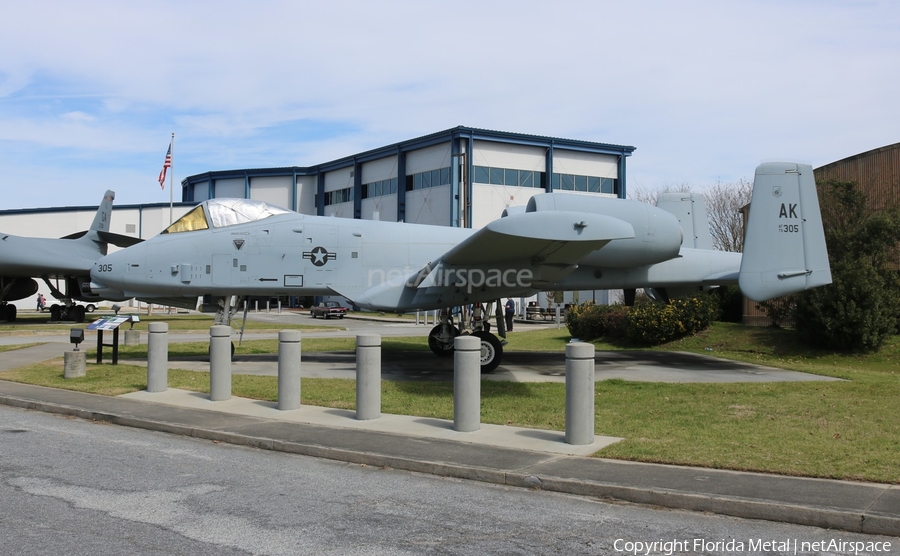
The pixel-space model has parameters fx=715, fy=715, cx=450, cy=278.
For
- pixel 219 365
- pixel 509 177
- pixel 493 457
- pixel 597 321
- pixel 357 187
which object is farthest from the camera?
pixel 357 187

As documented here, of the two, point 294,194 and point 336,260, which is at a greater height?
point 294,194

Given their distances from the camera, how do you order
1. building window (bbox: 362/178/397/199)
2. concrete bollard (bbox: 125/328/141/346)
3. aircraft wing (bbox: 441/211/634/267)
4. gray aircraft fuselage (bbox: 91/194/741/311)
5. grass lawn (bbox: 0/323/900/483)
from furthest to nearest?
building window (bbox: 362/178/397/199)
concrete bollard (bbox: 125/328/141/346)
gray aircraft fuselage (bbox: 91/194/741/311)
aircraft wing (bbox: 441/211/634/267)
grass lawn (bbox: 0/323/900/483)

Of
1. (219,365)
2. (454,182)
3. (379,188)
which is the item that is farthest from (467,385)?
(379,188)

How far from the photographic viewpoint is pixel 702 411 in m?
9.65

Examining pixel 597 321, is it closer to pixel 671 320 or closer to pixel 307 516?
pixel 671 320

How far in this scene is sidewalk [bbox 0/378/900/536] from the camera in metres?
5.44

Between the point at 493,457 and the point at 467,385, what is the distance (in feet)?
4.67

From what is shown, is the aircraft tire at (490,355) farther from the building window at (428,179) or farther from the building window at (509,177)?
the building window at (428,179)

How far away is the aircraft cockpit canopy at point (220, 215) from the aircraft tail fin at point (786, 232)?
1000 centimetres

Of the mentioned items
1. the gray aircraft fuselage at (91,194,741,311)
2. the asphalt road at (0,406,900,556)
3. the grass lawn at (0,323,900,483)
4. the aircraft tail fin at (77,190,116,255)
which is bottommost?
the asphalt road at (0,406,900,556)

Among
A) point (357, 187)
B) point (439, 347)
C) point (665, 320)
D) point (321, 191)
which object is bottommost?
point (439, 347)

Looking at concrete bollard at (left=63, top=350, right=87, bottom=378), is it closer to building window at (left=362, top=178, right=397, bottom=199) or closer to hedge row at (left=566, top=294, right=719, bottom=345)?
hedge row at (left=566, top=294, right=719, bottom=345)

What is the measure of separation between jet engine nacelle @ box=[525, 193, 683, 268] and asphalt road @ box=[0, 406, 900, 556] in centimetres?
835

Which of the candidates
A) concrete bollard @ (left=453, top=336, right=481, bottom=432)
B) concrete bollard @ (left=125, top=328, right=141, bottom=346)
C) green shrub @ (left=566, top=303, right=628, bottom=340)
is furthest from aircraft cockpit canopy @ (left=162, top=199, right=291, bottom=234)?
green shrub @ (left=566, top=303, right=628, bottom=340)
